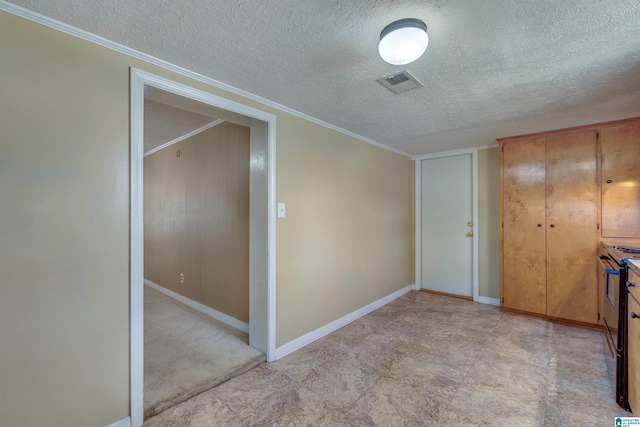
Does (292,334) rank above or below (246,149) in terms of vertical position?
below

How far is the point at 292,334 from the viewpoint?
260 cm

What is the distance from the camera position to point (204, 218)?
3.52 m

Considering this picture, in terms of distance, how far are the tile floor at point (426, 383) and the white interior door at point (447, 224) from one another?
4.12 feet

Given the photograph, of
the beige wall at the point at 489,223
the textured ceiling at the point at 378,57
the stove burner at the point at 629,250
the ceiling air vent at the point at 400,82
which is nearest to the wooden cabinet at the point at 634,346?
the stove burner at the point at 629,250

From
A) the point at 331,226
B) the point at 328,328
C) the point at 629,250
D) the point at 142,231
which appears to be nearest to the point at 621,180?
the point at 629,250

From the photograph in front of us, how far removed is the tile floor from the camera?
5.70ft

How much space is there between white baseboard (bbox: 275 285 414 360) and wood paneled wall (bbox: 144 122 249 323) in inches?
24.6

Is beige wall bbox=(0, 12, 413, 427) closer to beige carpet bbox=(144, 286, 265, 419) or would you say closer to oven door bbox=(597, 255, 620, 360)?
beige carpet bbox=(144, 286, 265, 419)

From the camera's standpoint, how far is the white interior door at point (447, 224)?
13.7ft

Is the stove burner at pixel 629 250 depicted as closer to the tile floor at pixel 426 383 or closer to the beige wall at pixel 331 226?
the tile floor at pixel 426 383

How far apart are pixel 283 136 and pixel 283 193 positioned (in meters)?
0.53

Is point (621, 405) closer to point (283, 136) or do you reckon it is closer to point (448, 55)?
point (448, 55)

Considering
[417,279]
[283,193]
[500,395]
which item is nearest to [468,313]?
[417,279]

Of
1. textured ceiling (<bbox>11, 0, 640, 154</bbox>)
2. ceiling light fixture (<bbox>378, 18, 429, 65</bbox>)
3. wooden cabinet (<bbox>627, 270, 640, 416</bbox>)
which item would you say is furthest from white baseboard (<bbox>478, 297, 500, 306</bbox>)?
ceiling light fixture (<bbox>378, 18, 429, 65</bbox>)
